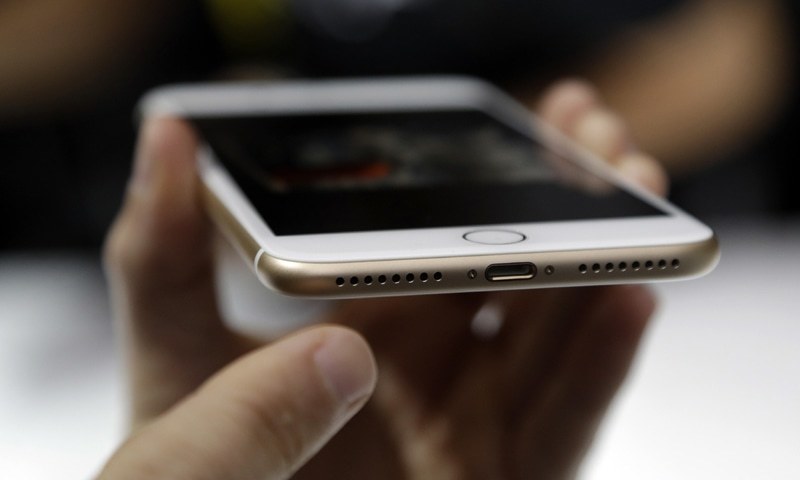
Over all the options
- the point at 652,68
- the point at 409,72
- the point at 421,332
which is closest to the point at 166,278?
Answer: the point at 421,332

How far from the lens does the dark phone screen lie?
1.13 feet

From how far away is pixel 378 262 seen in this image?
0.93ft

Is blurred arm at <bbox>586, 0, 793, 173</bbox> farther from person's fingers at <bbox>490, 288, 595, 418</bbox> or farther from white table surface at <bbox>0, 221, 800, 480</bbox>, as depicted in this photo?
person's fingers at <bbox>490, 288, 595, 418</bbox>

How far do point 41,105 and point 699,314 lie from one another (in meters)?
0.63

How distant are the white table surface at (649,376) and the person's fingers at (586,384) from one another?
2cm

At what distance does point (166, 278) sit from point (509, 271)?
23 cm

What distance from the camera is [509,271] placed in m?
0.29

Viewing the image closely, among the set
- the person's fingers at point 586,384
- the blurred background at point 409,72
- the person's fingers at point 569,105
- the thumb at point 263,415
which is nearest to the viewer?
the thumb at point 263,415

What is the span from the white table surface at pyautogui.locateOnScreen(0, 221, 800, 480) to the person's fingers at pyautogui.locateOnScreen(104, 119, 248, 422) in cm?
9

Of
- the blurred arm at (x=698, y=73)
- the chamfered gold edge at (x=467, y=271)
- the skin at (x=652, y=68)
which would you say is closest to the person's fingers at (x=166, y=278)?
the chamfered gold edge at (x=467, y=271)

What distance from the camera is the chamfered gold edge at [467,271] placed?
28 cm

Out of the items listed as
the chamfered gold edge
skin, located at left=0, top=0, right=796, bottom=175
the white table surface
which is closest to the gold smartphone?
the chamfered gold edge

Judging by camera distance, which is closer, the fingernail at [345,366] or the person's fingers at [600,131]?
the fingernail at [345,366]

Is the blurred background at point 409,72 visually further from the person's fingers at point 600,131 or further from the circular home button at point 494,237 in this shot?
the circular home button at point 494,237
